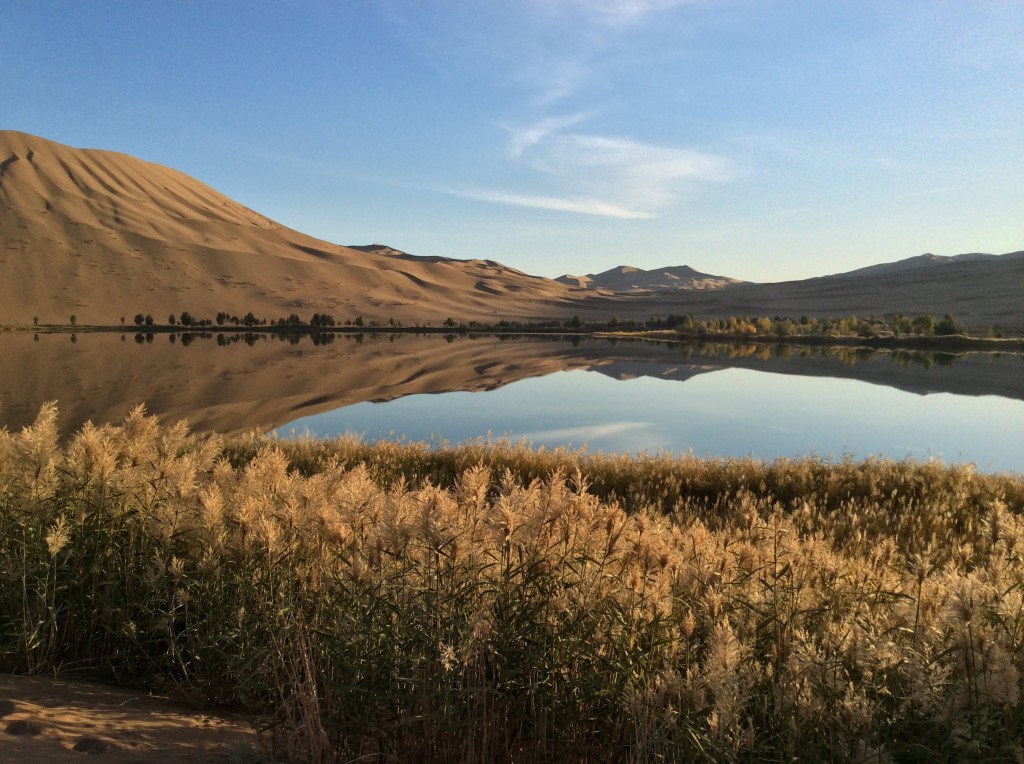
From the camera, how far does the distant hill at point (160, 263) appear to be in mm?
110625

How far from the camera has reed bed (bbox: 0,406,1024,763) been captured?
2.52 meters

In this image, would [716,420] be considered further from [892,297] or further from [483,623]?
[892,297]

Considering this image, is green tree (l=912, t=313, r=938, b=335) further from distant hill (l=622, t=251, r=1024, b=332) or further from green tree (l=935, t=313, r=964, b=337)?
distant hill (l=622, t=251, r=1024, b=332)

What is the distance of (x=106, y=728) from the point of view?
10.8 feet

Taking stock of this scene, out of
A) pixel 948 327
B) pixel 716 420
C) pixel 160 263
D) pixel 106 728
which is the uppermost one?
pixel 160 263

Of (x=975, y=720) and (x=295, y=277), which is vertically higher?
(x=295, y=277)

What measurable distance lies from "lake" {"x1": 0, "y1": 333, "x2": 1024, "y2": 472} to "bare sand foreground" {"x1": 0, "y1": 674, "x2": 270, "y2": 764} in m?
8.69

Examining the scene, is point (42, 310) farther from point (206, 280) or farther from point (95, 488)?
point (95, 488)

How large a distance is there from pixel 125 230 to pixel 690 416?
14177 centimetres

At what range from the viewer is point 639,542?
3.33 m

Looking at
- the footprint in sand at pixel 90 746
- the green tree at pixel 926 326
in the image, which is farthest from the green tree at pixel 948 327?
the footprint in sand at pixel 90 746

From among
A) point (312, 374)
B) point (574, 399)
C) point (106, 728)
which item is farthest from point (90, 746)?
point (312, 374)

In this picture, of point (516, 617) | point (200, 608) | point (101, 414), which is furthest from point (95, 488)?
point (101, 414)

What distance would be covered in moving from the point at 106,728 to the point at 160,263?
141 m
